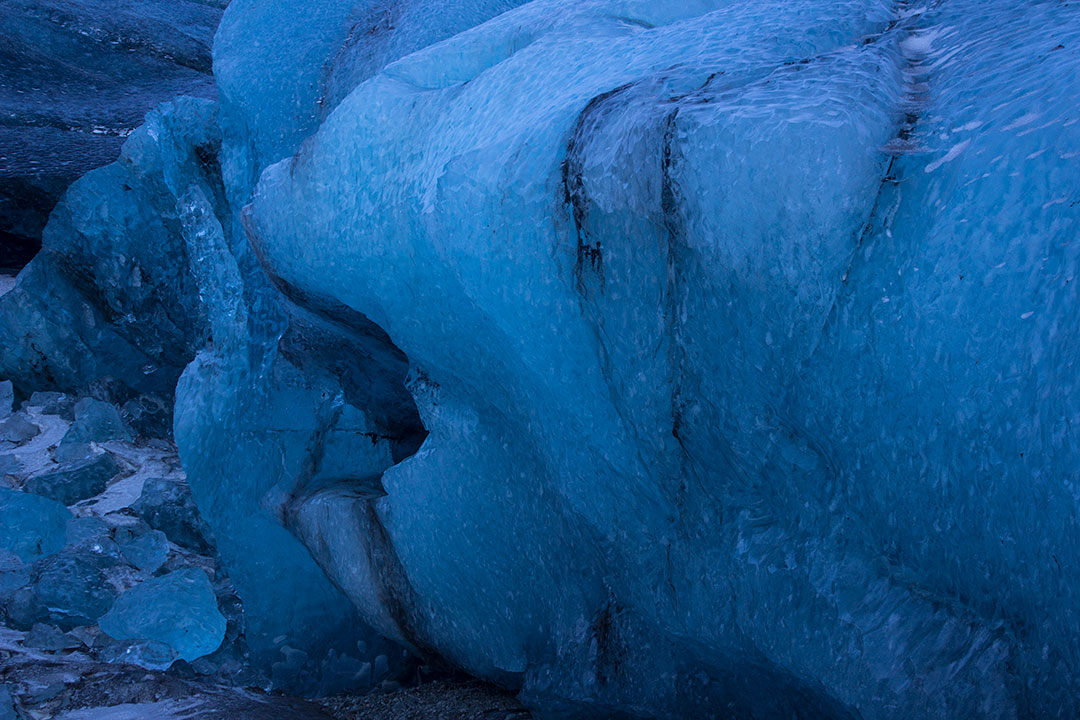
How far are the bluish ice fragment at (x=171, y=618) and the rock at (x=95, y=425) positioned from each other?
111 cm

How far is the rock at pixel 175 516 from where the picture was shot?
2693mm

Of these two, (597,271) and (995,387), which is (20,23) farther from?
(995,387)

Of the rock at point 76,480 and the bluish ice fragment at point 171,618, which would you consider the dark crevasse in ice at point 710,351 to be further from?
the rock at point 76,480

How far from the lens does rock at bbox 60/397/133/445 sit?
10.2 feet

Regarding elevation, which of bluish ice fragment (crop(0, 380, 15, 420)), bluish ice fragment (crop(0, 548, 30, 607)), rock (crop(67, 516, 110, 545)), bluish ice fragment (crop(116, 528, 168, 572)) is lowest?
bluish ice fragment (crop(116, 528, 168, 572))

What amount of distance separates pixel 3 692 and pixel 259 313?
0.97 meters

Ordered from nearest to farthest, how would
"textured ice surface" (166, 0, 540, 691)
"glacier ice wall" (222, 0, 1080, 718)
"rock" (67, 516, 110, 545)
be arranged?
Result: 1. "glacier ice wall" (222, 0, 1080, 718)
2. "textured ice surface" (166, 0, 540, 691)
3. "rock" (67, 516, 110, 545)

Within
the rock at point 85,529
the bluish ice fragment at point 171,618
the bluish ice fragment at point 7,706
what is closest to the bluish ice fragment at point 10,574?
the rock at point 85,529

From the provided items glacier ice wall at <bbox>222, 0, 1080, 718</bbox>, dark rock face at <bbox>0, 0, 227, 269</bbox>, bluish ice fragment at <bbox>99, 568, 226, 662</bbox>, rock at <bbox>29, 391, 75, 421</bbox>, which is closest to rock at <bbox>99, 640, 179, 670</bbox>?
bluish ice fragment at <bbox>99, 568, 226, 662</bbox>

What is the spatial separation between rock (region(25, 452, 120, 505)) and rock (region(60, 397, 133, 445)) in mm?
210

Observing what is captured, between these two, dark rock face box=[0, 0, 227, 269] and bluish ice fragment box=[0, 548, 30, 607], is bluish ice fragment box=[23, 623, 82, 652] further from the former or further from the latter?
dark rock face box=[0, 0, 227, 269]

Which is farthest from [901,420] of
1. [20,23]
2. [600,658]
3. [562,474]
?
[20,23]

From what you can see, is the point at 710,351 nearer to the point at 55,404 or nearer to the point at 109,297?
the point at 109,297

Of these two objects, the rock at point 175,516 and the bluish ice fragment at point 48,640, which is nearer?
the bluish ice fragment at point 48,640
